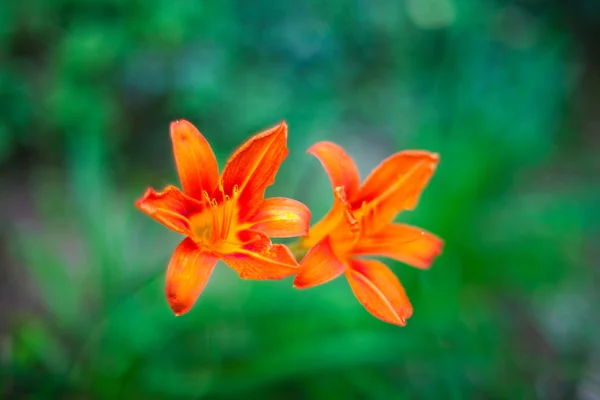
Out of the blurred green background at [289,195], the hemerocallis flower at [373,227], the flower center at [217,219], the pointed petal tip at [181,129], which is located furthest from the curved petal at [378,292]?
the blurred green background at [289,195]

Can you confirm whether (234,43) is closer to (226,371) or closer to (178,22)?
(178,22)

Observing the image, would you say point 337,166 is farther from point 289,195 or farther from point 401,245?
point 289,195

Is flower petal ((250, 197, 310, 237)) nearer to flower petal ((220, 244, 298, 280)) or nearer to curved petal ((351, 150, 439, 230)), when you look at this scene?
flower petal ((220, 244, 298, 280))

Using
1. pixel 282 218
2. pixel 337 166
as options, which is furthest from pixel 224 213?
pixel 337 166

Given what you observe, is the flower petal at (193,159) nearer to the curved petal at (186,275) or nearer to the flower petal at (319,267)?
the curved petal at (186,275)

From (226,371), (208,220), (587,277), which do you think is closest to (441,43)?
(587,277)

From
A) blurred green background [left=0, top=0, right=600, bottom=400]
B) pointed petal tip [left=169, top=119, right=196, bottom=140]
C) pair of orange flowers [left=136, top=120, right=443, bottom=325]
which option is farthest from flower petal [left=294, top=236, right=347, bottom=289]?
blurred green background [left=0, top=0, right=600, bottom=400]
